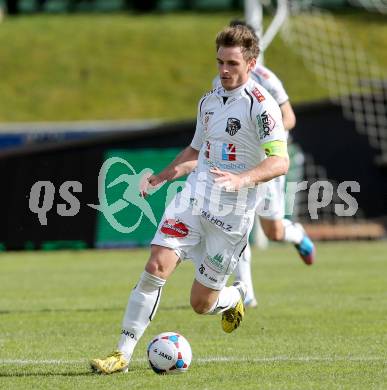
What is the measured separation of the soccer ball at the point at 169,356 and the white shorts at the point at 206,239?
61 cm

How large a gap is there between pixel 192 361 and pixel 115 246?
12.5 metres

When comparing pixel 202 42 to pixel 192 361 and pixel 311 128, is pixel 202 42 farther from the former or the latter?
pixel 192 361

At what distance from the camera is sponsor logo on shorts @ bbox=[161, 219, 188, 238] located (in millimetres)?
7414

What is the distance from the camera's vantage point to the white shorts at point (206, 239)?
7422 mm

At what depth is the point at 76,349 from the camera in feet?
27.7

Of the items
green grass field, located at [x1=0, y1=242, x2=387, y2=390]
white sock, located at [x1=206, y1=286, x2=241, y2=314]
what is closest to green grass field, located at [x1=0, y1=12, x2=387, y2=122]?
green grass field, located at [x1=0, y1=242, x2=387, y2=390]

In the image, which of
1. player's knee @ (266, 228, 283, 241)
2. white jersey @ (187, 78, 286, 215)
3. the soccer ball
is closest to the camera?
the soccer ball

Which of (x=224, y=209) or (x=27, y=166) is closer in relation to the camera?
(x=224, y=209)

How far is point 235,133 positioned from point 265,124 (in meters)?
0.26

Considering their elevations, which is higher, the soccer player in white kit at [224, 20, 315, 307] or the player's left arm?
the player's left arm

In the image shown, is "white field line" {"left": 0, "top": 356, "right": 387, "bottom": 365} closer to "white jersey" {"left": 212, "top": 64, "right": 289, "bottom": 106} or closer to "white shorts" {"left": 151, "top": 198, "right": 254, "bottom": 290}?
"white shorts" {"left": 151, "top": 198, "right": 254, "bottom": 290}

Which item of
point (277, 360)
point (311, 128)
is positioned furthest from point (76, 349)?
point (311, 128)

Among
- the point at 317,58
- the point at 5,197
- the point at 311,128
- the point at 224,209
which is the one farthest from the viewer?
the point at 317,58

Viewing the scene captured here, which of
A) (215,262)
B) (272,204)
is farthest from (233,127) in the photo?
(272,204)
